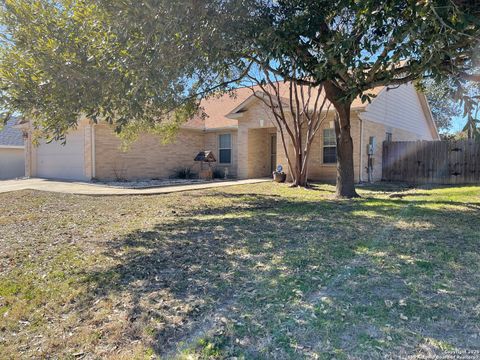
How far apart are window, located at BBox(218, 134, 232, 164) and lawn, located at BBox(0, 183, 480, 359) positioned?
1319cm

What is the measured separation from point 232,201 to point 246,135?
8.53 m

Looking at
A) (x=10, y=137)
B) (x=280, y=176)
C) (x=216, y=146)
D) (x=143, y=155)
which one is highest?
(x=10, y=137)

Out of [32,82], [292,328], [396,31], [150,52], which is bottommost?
[292,328]

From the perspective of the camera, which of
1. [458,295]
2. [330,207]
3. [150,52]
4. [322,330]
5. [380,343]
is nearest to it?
[380,343]

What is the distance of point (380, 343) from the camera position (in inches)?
108

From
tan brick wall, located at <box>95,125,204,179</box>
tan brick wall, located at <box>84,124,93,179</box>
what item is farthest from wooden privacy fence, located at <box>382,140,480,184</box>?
tan brick wall, located at <box>84,124,93,179</box>

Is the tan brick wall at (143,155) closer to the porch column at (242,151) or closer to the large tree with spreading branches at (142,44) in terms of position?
the porch column at (242,151)

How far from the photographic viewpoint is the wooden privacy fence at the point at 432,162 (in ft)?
49.1

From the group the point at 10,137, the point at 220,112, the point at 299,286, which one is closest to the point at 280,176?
the point at 220,112

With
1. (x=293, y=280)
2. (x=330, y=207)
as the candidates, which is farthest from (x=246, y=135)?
(x=293, y=280)

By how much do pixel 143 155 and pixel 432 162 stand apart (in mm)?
13918

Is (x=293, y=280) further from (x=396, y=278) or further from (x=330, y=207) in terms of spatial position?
(x=330, y=207)

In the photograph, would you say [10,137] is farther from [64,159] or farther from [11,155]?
[64,159]

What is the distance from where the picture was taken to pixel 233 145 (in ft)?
65.7
